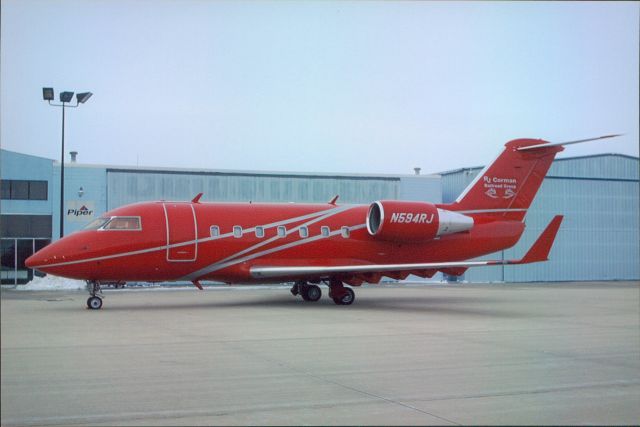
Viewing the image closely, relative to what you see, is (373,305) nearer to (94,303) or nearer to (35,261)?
(94,303)

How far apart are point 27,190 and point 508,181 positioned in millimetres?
23710

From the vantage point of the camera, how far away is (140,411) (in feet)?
23.4

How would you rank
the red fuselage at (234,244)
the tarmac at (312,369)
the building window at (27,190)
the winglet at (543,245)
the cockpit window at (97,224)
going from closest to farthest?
the tarmac at (312,369)
the red fuselage at (234,244)
the cockpit window at (97,224)
the winglet at (543,245)
the building window at (27,190)

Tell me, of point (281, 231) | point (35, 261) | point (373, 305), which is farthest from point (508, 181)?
point (35, 261)

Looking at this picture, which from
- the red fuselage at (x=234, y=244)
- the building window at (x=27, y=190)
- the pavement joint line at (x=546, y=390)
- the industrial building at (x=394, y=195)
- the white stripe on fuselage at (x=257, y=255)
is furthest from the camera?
the industrial building at (x=394, y=195)

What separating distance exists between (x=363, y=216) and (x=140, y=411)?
18.2 m

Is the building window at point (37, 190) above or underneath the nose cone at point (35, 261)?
above

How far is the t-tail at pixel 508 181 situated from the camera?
2606 centimetres

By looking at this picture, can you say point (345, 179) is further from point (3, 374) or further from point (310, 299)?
point (3, 374)

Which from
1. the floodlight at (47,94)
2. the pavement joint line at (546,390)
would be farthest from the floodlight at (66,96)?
the pavement joint line at (546,390)

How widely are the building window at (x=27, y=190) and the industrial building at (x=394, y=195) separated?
0.05m

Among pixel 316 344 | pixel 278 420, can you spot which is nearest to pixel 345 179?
pixel 316 344

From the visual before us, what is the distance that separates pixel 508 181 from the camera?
26328 mm

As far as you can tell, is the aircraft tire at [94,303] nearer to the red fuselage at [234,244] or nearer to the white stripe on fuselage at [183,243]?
the red fuselage at [234,244]
